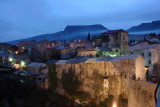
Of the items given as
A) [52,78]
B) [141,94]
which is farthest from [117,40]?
[141,94]

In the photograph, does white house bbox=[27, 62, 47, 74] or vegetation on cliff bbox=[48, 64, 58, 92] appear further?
white house bbox=[27, 62, 47, 74]

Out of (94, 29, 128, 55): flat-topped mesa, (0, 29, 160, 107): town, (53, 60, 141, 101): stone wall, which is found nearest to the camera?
(0, 29, 160, 107): town

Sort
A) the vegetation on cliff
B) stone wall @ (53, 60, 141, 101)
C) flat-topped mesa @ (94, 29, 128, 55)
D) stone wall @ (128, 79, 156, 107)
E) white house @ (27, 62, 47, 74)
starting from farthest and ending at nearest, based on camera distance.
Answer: white house @ (27, 62, 47, 74)
flat-topped mesa @ (94, 29, 128, 55)
the vegetation on cliff
stone wall @ (53, 60, 141, 101)
stone wall @ (128, 79, 156, 107)

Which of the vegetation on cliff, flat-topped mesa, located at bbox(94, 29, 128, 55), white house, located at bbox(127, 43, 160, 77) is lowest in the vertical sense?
the vegetation on cliff

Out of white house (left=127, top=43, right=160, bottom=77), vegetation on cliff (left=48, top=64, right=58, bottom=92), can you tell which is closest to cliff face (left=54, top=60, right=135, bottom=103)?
vegetation on cliff (left=48, top=64, right=58, bottom=92)

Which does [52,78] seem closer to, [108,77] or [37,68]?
[37,68]

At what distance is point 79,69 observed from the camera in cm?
2755

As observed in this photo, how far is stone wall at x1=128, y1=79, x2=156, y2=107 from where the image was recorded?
1335cm

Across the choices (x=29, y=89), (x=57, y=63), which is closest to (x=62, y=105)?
(x=57, y=63)

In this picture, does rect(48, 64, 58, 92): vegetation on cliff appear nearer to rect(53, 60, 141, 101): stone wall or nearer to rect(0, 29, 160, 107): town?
rect(0, 29, 160, 107): town

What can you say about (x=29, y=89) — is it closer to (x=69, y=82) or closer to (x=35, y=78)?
(x=35, y=78)

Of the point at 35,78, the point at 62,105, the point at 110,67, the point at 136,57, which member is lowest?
Answer: the point at 62,105

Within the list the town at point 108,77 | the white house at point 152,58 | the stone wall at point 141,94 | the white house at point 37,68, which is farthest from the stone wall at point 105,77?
the white house at point 37,68

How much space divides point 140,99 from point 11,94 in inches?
1246
